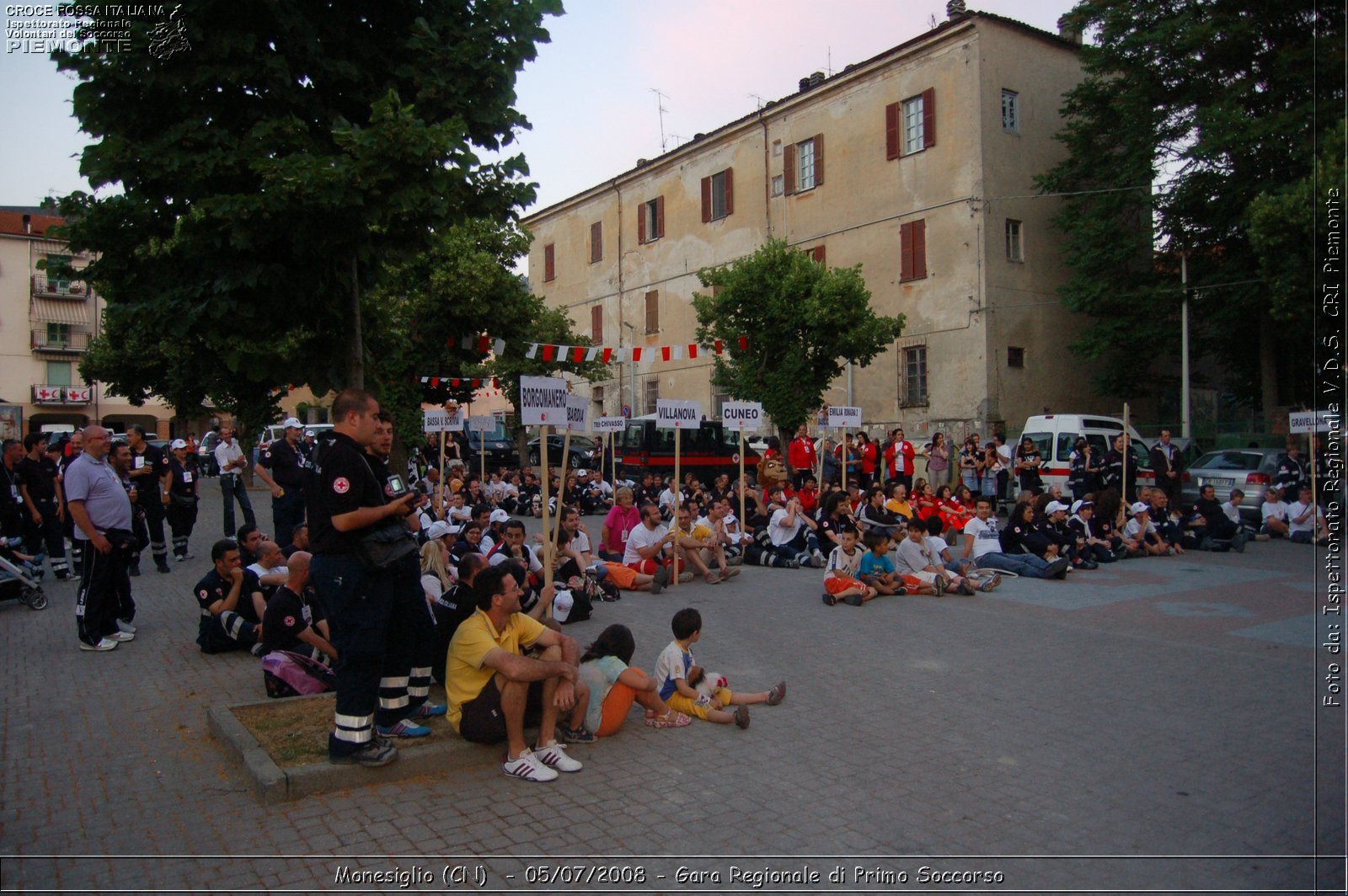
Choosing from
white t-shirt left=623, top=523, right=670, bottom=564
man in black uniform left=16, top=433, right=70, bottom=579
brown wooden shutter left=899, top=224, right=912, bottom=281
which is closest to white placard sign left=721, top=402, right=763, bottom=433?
white t-shirt left=623, top=523, right=670, bottom=564

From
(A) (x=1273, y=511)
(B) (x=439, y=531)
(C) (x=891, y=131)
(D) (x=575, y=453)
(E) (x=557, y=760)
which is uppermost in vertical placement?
(C) (x=891, y=131)

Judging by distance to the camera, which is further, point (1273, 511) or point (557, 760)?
point (1273, 511)

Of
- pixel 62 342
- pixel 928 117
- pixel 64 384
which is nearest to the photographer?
pixel 928 117

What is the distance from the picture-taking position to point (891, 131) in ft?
94.8

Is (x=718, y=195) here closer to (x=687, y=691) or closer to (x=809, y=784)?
(x=687, y=691)

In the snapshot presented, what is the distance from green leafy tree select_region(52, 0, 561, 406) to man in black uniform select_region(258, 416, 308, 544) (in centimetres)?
468

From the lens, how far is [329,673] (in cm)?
680

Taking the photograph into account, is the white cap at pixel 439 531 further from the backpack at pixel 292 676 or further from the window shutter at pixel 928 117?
the window shutter at pixel 928 117

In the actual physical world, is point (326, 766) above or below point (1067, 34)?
below

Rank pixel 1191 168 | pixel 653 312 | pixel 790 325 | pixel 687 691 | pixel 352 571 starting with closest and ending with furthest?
pixel 352 571 → pixel 687 691 → pixel 1191 168 → pixel 790 325 → pixel 653 312

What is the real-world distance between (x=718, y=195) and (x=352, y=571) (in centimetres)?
3246

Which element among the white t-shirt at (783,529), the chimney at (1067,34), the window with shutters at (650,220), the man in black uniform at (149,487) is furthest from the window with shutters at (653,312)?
the man in black uniform at (149,487)

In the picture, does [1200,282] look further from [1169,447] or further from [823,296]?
[823,296]

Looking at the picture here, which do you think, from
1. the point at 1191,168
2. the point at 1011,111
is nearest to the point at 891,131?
the point at 1011,111
